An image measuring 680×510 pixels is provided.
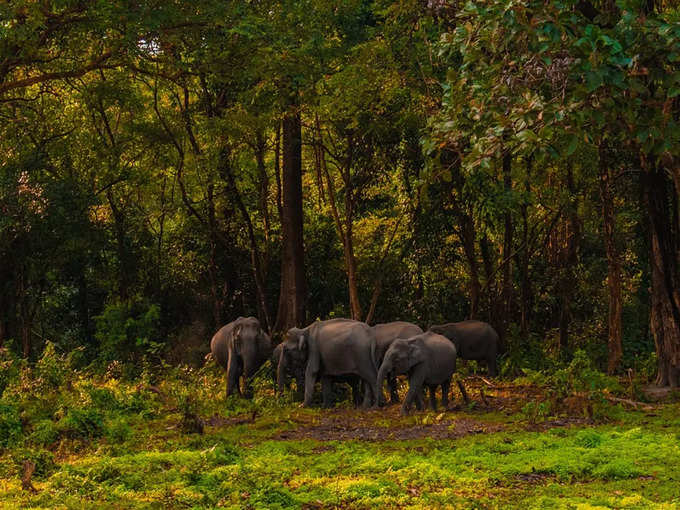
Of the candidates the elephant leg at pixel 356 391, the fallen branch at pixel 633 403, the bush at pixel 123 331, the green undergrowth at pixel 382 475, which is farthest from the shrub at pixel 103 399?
the fallen branch at pixel 633 403

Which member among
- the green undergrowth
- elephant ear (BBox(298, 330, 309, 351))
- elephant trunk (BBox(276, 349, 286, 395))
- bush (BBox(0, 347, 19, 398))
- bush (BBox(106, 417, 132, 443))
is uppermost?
elephant ear (BBox(298, 330, 309, 351))

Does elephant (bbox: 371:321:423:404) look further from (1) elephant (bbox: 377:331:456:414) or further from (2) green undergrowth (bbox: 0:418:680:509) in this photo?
(2) green undergrowth (bbox: 0:418:680:509)

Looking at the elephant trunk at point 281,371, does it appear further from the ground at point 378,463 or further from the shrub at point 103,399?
the shrub at point 103,399

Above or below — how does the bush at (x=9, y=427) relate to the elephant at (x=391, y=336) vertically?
below

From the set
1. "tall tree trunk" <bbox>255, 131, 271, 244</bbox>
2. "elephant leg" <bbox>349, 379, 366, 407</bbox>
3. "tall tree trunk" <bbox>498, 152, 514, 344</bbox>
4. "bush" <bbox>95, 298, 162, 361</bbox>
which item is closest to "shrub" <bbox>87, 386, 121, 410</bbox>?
"elephant leg" <bbox>349, 379, 366, 407</bbox>

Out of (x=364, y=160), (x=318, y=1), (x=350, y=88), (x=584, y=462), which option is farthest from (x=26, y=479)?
(x=364, y=160)

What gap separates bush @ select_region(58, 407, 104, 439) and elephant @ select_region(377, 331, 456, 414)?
4.48 meters

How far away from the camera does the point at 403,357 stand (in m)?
14.1

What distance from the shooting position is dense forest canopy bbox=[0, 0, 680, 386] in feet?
52.4

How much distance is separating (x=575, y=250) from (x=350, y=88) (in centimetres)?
921

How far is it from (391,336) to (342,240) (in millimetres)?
5985

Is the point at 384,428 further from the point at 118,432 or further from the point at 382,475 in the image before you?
the point at 118,432

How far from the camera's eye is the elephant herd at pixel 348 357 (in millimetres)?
14227

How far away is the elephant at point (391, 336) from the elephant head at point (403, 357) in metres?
1.19
